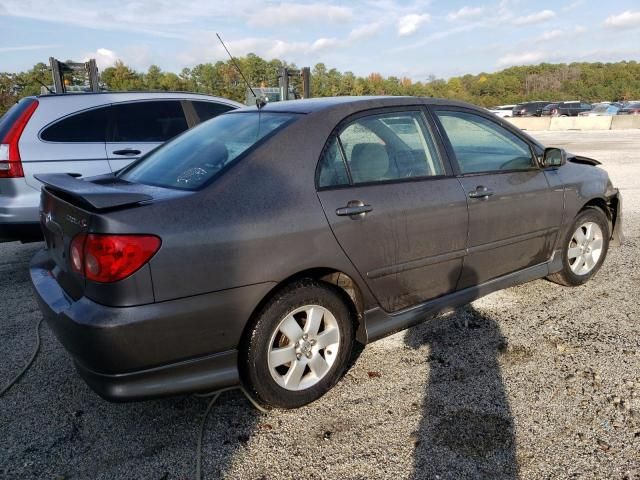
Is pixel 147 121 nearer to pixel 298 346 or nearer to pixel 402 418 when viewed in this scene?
pixel 298 346

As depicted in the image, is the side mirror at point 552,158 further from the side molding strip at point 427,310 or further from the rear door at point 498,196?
the side molding strip at point 427,310

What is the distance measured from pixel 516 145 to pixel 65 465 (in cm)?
349

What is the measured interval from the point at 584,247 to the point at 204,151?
3306mm

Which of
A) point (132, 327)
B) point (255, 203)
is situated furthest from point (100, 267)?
point (255, 203)

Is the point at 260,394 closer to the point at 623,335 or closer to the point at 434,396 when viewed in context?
the point at 434,396

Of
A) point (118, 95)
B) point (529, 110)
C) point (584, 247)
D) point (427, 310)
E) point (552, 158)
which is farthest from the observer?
point (529, 110)

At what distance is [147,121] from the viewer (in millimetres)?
5480

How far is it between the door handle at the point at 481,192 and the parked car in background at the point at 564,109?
40.7 meters

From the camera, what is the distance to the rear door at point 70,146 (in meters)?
4.63

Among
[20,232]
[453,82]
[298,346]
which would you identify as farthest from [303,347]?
[453,82]

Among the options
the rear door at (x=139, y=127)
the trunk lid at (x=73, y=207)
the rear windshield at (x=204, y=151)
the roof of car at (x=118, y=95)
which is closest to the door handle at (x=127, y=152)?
the rear door at (x=139, y=127)

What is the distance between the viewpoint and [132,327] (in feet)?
7.06

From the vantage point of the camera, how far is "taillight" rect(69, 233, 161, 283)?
2139 millimetres

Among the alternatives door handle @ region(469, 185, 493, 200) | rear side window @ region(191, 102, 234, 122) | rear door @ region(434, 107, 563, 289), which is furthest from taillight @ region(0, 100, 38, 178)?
door handle @ region(469, 185, 493, 200)
